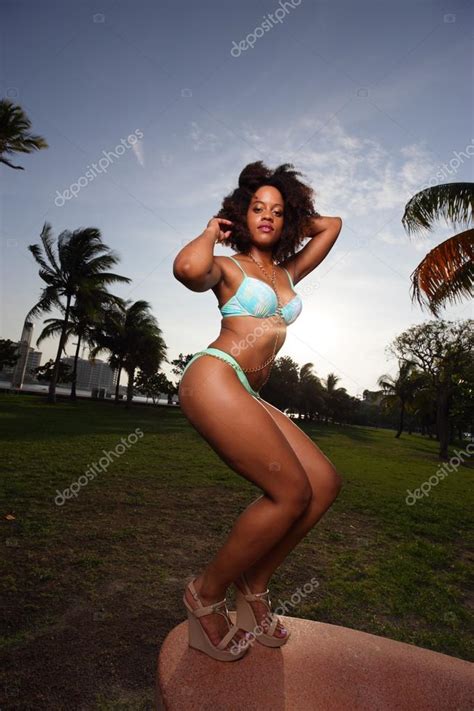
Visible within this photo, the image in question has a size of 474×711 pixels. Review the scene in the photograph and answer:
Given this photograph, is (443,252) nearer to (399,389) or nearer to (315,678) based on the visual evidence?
(315,678)

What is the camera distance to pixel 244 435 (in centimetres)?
184

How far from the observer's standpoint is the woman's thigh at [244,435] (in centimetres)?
184

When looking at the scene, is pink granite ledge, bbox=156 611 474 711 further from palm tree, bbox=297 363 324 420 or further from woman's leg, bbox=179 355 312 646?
palm tree, bbox=297 363 324 420

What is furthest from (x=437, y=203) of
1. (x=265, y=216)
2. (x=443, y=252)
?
(x=265, y=216)

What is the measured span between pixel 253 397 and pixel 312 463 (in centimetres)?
53

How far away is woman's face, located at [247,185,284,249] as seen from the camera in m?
2.41

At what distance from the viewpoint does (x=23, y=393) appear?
32719 mm

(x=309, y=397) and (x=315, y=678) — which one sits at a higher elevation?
(x=309, y=397)

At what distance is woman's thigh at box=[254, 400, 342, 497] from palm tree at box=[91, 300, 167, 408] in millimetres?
34167

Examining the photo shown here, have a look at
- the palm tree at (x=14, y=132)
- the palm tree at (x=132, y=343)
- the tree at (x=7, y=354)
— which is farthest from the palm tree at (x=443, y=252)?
the tree at (x=7, y=354)

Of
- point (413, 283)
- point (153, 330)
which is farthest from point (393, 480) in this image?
point (153, 330)

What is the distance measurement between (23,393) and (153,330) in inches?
462

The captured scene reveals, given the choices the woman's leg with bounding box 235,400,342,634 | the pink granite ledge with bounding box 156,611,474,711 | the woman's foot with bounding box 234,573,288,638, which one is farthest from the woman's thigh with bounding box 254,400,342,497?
the pink granite ledge with bounding box 156,611,474,711

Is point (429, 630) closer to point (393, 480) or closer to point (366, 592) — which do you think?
point (366, 592)
